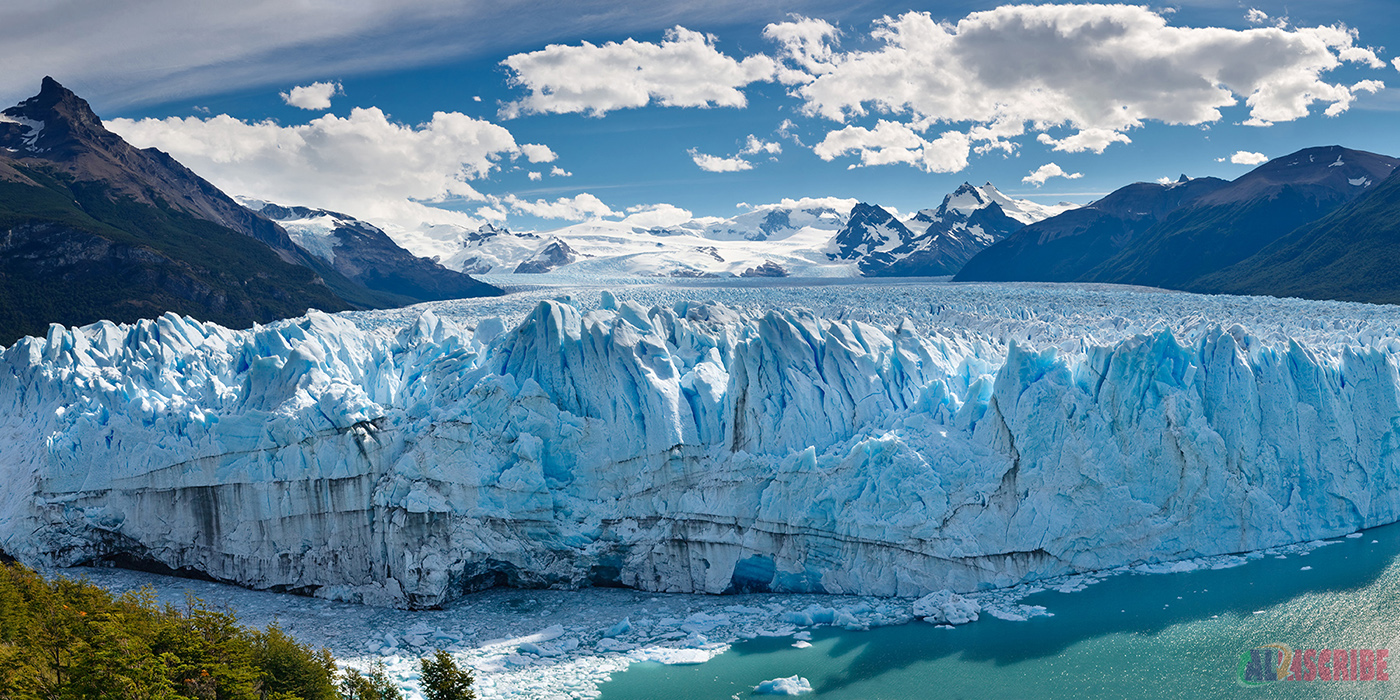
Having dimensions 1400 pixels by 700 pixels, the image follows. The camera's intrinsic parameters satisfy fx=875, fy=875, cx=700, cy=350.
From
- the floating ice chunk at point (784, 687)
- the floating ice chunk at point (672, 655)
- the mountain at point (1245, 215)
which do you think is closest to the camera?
the floating ice chunk at point (784, 687)

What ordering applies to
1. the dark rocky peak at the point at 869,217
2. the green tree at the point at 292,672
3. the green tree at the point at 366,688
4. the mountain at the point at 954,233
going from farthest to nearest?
1. the dark rocky peak at the point at 869,217
2. the mountain at the point at 954,233
3. the green tree at the point at 292,672
4. the green tree at the point at 366,688

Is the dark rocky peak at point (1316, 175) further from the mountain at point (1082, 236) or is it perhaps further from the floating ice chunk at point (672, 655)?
the floating ice chunk at point (672, 655)

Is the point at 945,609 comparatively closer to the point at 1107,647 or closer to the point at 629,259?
the point at 1107,647

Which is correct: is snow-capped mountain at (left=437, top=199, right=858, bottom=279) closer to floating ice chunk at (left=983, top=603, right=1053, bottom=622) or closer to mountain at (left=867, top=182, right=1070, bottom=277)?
mountain at (left=867, top=182, right=1070, bottom=277)

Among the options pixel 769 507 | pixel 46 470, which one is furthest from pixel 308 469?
pixel 769 507

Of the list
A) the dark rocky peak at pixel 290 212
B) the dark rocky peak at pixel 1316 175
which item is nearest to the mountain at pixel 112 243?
the dark rocky peak at pixel 290 212
